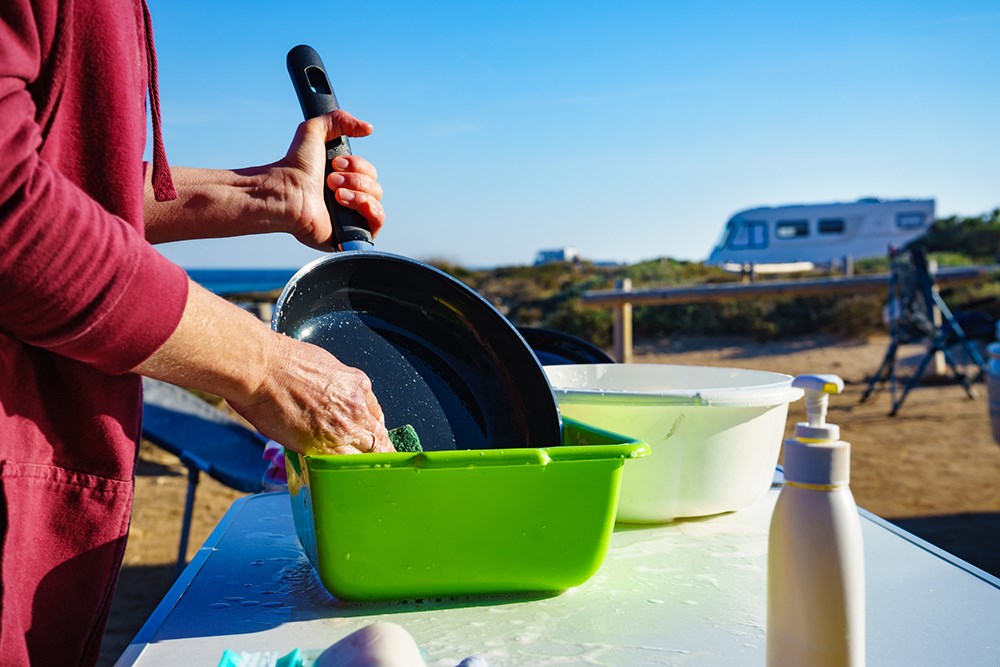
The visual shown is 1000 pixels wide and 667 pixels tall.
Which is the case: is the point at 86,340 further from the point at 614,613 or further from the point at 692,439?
the point at 692,439

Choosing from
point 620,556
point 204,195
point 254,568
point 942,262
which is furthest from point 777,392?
point 942,262

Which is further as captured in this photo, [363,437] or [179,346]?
[363,437]

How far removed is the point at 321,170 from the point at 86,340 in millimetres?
707

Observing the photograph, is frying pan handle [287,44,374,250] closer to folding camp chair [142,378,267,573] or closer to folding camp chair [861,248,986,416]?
folding camp chair [142,378,267,573]

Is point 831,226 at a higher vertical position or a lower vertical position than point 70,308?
higher

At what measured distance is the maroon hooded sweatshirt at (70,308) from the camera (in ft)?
2.00

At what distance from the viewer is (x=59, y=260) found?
1.99 ft

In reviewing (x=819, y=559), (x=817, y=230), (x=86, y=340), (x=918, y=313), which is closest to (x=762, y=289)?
(x=918, y=313)

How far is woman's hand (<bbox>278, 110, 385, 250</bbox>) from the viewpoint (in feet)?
4.08

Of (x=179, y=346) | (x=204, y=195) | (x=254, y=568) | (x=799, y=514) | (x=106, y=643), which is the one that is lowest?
(x=106, y=643)

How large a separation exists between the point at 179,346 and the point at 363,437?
0.23 metres

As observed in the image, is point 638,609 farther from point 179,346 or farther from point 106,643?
point 106,643

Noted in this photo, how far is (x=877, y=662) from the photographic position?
71 cm

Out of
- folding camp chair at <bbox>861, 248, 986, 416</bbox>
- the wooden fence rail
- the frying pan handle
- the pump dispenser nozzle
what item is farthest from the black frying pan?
folding camp chair at <bbox>861, 248, 986, 416</bbox>
